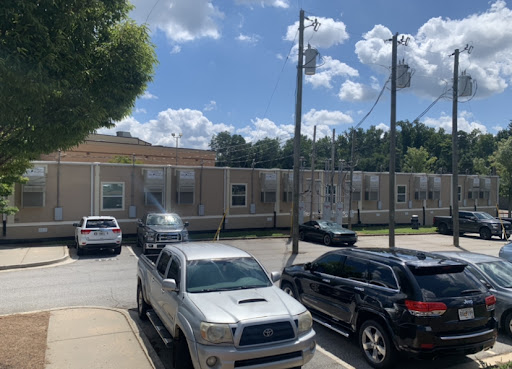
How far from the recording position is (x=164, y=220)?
17.3 metres

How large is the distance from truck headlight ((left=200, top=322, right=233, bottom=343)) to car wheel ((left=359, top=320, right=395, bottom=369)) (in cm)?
233

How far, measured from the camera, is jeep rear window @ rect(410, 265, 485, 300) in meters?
5.33

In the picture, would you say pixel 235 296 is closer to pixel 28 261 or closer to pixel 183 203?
pixel 28 261

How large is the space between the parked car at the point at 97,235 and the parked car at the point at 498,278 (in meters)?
12.6

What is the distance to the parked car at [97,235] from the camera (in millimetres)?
15500

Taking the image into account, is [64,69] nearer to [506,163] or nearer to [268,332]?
[268,332]

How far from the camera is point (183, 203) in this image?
2408cm

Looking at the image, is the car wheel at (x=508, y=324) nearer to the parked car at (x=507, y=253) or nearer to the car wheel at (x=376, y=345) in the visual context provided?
the car wheel at (x=376, y=345)

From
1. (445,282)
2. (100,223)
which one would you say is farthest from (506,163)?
(445,282)

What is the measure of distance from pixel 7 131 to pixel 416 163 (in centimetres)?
6538

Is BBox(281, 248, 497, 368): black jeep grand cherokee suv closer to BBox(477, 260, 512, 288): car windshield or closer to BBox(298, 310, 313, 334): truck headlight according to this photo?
BBox(298, 310, 313, 334): truck headlight

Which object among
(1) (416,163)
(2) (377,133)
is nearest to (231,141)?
(2) (377,133)

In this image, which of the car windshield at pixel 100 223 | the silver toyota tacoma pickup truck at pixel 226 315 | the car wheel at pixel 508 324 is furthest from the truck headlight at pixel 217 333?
the car windshield at pixel 100 223

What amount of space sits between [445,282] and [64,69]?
612 centimetres
